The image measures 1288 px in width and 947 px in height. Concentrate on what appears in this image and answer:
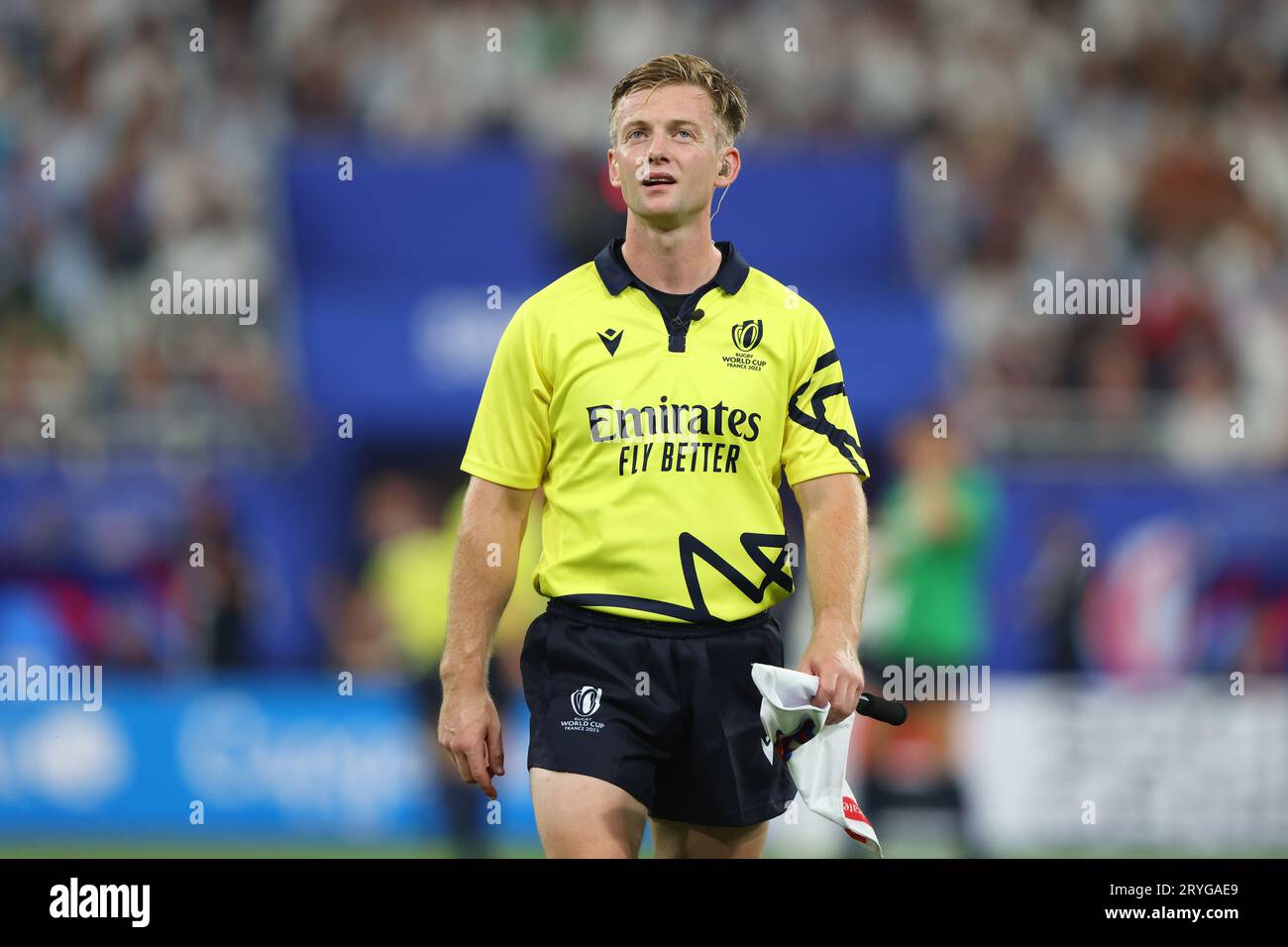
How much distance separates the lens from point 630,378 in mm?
4594

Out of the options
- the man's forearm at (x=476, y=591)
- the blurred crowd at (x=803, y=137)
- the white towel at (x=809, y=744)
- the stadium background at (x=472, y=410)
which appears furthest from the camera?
the blurred crowd at (x=803, y=137)

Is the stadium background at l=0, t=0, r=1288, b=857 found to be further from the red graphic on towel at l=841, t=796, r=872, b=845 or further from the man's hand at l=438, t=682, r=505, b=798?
the red graphic on towel at l=841, t=796, r=872, b=845

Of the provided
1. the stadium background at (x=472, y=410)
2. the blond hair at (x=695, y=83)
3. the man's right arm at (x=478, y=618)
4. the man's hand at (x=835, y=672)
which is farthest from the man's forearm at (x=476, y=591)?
the stadium background at (x=472, y=410)

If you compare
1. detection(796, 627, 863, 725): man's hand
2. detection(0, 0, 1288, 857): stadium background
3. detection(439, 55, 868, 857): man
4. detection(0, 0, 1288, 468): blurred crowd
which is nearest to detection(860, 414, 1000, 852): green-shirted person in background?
detection(0, 0, 1288, 857): stadium background

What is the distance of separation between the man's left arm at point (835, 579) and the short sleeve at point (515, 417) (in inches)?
26.4

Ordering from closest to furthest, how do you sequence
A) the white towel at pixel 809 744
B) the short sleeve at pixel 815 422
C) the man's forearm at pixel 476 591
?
the white towel at pixel 809 744 < the man's forearm at pixel 476 591 < the short sleeve at pixel 815 422

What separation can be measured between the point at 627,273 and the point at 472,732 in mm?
1190

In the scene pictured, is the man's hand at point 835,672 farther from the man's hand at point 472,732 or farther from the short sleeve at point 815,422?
the man's hand at point 472,732

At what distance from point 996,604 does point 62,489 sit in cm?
575

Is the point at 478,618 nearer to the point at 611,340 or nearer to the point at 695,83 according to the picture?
the point at 611,340

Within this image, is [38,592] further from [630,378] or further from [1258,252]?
[1258,252]

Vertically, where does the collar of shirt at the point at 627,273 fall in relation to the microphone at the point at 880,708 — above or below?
above

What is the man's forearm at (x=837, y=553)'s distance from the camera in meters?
4.54
